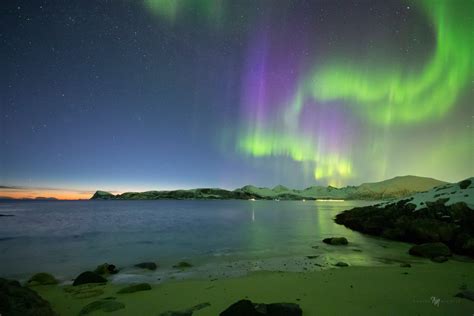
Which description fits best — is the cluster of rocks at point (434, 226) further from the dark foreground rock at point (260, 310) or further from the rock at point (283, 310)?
the dark foreground rock at point (260, 310)

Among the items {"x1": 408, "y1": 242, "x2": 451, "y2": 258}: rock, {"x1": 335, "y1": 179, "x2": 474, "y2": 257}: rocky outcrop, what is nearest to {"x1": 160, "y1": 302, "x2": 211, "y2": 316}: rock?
{"x1": 408, "y1": 242, "x2": 451, "y2": 258}: rock

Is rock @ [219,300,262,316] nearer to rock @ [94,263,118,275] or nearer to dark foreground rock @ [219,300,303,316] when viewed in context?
dark foreground rock @ [219,300,303,316]

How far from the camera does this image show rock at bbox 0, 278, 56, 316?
6797 millimetres

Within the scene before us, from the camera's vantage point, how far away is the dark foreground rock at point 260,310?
627cm

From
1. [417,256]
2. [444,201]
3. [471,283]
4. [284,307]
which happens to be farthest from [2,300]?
[444,201]

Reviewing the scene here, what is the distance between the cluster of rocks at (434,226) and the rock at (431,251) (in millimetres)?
1725

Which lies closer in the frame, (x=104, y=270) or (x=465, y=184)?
(x=104, y=270)

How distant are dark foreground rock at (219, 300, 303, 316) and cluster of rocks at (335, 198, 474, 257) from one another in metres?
15.6

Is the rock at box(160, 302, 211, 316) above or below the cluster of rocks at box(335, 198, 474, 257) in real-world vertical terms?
below

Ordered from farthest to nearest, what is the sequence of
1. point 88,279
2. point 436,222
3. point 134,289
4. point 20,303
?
1. point 436,222
2. point 88,279
3. point 134,289
4. point 20,303

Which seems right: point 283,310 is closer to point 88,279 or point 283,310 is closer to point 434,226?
point 88,279

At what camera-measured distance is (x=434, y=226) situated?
20.0 metres

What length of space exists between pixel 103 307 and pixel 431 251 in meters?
17.3

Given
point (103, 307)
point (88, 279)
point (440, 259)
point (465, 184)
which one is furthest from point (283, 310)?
point (465, 184)
